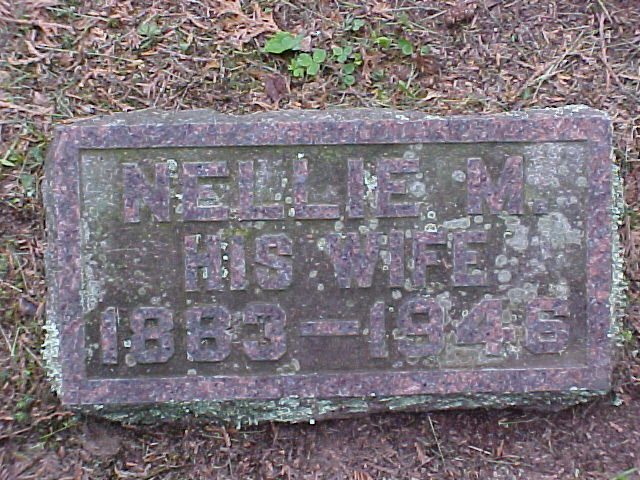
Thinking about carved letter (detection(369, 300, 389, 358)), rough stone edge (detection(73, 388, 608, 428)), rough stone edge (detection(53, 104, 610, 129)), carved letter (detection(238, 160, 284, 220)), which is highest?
rough stone edge (detection(53, 104, 610, 129))

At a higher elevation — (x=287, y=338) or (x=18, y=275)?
(x=18, y=275)

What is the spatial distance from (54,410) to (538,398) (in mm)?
1436

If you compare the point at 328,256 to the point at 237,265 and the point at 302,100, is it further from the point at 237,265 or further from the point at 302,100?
the point at 302,100

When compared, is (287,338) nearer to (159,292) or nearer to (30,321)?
(159,292)

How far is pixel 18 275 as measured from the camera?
6.86ft

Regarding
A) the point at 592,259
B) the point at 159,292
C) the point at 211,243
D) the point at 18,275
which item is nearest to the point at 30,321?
the point at 18,275

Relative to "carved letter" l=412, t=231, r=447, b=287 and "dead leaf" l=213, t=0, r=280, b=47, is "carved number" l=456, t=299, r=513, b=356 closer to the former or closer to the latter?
"carved letter" l=412, t=231, r=447, b=287

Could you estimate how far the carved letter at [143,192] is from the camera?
1.87 metres

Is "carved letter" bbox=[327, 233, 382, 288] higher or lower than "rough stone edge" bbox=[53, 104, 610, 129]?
lower

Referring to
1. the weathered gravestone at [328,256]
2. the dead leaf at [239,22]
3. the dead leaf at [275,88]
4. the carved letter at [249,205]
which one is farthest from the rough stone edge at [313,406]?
the dead leaf at [239,22]

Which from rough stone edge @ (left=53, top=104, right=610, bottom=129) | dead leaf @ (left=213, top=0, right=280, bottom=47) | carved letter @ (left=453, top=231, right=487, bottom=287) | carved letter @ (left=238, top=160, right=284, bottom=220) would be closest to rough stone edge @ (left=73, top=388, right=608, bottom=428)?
carved letter @ (left=453, top=231, right=487, bottom=287)

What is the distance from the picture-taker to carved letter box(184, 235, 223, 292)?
1876 mm

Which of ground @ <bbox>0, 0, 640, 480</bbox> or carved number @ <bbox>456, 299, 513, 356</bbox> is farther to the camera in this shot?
ground @ <bbox>0, 0, 640, 480</bbox>

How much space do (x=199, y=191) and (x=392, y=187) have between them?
53 centimetres
